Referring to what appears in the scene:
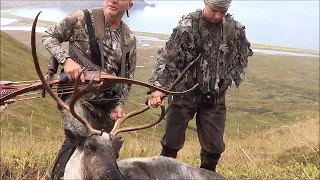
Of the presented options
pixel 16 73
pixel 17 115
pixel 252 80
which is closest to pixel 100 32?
pixel 17 115

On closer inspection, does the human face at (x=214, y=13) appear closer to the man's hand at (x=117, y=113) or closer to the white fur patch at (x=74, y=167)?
the man's hand at (x=117, y=113)

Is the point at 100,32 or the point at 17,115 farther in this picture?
the point at 17,115

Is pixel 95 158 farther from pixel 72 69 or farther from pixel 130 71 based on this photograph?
pixel 130 71

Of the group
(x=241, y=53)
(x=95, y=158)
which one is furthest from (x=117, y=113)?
(x=241, y=53)

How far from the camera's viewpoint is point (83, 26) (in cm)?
474

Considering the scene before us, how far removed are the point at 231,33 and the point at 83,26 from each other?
1.90 m

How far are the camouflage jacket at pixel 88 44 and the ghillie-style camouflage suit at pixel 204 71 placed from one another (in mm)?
731

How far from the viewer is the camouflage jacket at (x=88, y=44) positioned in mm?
4668

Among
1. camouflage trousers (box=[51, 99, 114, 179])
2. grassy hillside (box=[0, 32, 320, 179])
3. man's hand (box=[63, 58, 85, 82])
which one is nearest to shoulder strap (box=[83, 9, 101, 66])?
man's hand (box=[63, 58, 85, 82])

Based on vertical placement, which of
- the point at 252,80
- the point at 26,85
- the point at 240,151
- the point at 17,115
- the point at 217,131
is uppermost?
the point at 26,85

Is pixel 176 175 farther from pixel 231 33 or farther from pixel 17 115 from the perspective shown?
pixel 17 115

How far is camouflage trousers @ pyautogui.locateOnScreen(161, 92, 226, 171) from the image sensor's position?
5.83 m

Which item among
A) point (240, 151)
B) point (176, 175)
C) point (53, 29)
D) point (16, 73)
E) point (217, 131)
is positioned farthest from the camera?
point (16, 73)

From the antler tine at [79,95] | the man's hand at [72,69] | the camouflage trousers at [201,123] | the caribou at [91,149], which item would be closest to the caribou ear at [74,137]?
the caribou at [91,149]
